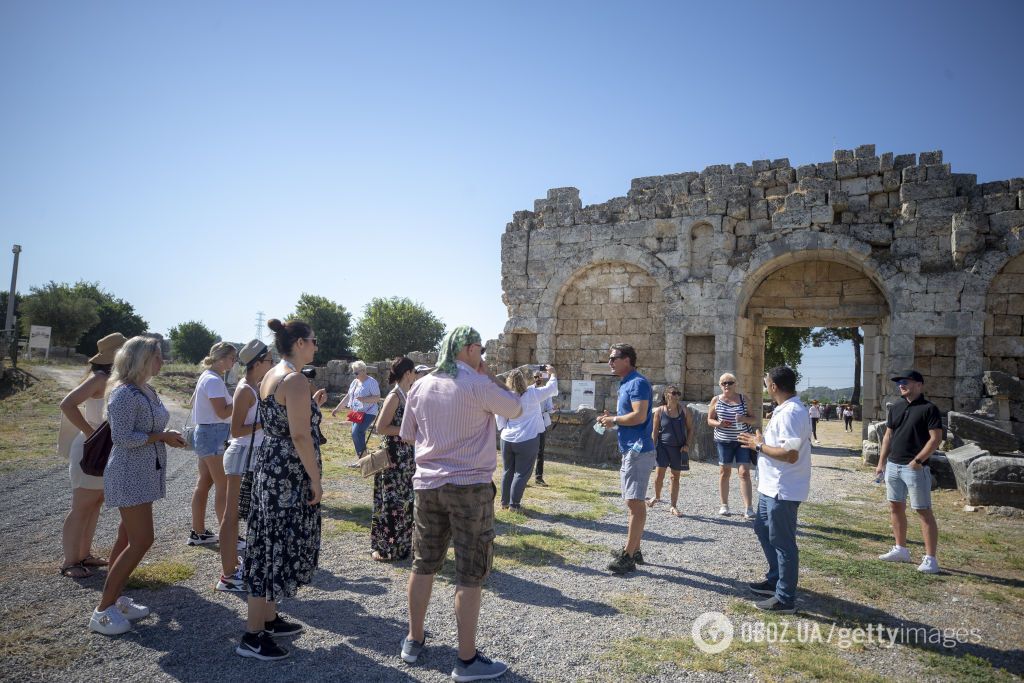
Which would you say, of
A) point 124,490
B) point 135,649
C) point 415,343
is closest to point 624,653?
point 135,649

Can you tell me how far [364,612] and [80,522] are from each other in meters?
2.41

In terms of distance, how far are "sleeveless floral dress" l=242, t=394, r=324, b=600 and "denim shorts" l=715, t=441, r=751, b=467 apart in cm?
540

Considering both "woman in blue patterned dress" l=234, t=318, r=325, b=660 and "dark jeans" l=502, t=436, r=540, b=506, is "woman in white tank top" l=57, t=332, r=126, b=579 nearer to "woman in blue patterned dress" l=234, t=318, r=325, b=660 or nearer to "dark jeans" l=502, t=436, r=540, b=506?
"woman in blue patterned dress" l=234, t=318, r=325, b=660

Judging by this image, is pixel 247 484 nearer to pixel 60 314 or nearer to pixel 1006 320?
pixel 1006 320

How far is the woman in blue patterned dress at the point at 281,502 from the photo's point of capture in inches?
135

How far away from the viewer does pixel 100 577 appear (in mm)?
4543

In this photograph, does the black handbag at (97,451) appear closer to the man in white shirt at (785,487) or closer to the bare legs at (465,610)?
the bare legs at (465,610)

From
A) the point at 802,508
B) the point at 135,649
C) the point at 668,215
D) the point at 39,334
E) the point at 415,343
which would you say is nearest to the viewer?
the point at 135,649

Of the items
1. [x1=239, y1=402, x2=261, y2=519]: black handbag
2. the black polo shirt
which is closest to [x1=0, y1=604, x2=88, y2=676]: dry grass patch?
[x1=239, y1=402, x2=261, y2=519]: black handbag

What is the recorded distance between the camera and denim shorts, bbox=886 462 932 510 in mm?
5348

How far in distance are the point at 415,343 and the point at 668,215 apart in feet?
116

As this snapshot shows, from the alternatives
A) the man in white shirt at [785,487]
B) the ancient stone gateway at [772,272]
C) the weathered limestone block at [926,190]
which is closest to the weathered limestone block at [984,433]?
the ancient stone gateway at [772,272]

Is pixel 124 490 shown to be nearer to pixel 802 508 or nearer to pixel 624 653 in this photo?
pixel 624 653

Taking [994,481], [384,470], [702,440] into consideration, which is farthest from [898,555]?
[702,440]
